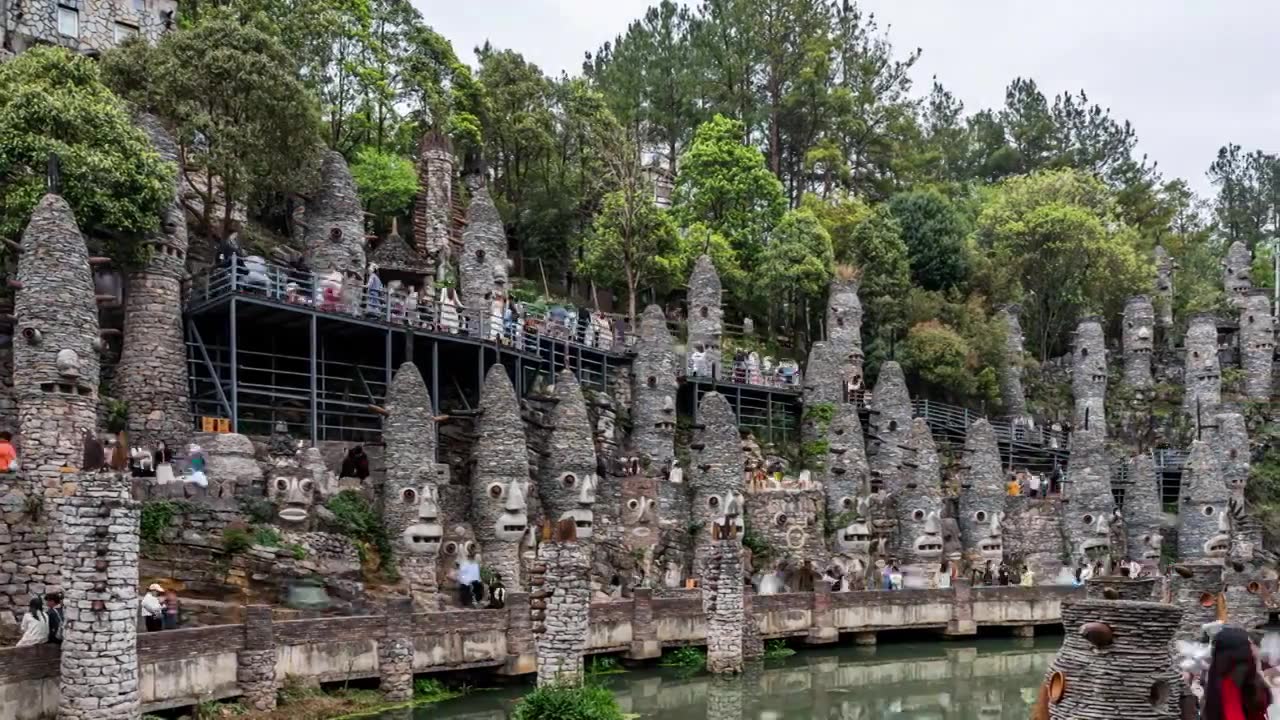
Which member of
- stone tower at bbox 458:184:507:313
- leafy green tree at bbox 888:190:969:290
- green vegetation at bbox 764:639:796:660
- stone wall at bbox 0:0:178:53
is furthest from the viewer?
leafy green tree at bbox 888:190:969:290

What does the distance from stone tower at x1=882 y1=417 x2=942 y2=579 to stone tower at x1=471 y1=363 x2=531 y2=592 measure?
14027mm

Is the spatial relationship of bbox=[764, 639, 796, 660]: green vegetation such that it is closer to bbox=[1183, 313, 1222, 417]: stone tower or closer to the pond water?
the pond water

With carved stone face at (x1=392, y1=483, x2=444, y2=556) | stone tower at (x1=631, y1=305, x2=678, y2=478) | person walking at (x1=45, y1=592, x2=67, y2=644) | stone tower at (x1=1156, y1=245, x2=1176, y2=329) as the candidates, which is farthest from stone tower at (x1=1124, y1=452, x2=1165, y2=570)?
person walking at (x1=45, y1=592, x2=67, y2=644)

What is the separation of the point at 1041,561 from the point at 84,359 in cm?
2893

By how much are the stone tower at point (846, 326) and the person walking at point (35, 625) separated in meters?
29.2

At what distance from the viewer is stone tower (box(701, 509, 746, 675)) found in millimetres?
26656

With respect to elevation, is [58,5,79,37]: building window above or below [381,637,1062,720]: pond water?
above

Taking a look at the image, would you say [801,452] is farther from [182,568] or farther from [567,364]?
[182,568]

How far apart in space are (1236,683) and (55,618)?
15323mm

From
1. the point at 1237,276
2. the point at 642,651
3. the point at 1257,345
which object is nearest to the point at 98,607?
the point at 642,651

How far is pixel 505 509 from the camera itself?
27891 millimetres

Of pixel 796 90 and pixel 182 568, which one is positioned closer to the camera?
pixel 182 568

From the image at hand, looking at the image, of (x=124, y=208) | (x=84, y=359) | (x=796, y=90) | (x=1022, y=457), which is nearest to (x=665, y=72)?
(x=796, y=90)

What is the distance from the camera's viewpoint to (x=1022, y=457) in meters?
46.5
